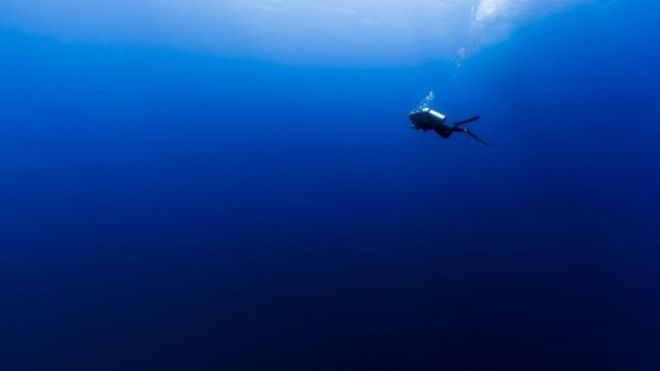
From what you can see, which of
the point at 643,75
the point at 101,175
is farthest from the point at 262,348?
the point at 643,75

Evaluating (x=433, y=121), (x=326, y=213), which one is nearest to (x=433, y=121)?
(x=433, y=121)

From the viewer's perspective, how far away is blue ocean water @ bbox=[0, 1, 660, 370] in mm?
13727

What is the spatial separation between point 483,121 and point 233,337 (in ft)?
88.1

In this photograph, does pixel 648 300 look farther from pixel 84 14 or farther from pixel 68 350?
pixel 84 14

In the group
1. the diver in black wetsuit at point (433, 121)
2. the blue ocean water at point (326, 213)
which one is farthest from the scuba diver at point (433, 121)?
the blue ocean water at point (326, 213)

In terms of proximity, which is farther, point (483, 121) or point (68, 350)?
point (483, 121)

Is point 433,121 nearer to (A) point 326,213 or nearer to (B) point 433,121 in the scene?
(B) point 433,121

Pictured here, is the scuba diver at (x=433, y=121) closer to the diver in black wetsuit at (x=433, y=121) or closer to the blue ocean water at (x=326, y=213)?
the diver in black wetsuit at (x=433, y=121)

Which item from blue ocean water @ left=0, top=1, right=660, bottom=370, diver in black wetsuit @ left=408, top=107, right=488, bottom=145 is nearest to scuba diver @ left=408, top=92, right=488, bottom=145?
diver in black wetsuit @ left=408, top=107, right=488, bottom=145

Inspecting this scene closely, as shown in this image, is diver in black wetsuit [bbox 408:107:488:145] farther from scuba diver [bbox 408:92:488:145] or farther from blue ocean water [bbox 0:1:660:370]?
blue ocean water [bbox 0:1:660:370]

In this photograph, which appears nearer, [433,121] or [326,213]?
[433,121]

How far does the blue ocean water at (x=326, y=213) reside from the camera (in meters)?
13.7

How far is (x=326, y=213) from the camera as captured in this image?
2347 centimetres

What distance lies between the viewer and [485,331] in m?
13.2
